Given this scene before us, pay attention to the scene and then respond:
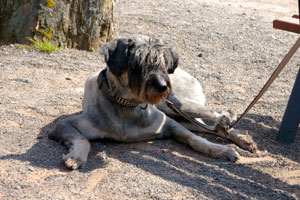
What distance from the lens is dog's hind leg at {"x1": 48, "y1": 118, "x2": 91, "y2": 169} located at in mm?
4609

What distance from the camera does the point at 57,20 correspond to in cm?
783

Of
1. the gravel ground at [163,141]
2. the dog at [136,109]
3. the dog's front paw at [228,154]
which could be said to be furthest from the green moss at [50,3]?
the dog's front paw at [228,154]

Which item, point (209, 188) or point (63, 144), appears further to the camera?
point (63, 144)

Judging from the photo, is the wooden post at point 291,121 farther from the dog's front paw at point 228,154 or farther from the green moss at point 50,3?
the green moss at point 50,3

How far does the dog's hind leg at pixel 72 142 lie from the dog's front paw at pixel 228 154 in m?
1.38

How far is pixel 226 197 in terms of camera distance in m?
4.17

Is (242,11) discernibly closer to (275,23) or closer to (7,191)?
(275,23)

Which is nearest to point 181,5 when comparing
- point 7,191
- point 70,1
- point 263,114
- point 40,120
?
point 70,1

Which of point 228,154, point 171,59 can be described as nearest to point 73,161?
point 171,59

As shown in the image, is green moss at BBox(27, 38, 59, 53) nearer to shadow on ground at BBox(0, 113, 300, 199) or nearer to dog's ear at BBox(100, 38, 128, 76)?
shadow on ground at BBox(0, 113, 300, 199)

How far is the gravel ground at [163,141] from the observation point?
4.28 metres

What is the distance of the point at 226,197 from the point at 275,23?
233 centimetres

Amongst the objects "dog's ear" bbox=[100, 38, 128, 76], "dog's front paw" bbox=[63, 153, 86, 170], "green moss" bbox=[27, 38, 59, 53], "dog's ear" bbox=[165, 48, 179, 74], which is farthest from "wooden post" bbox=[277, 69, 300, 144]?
"green moss" bbox=[27, 38, 59, 53]

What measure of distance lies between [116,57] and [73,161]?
108 centimetres
